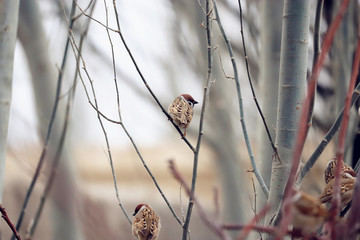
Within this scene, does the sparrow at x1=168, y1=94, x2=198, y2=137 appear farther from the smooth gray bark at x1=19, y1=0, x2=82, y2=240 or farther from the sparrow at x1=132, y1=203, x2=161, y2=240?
the smooth gray bark at x1=19, y1=0, x2=82, y2=240

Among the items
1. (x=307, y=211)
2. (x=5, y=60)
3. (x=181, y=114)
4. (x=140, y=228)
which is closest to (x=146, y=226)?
(x=140, y=228)

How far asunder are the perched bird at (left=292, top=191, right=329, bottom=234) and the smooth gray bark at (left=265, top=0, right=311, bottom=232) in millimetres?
852

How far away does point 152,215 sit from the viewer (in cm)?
288

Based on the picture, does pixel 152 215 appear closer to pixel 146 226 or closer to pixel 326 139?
pixel 146 226

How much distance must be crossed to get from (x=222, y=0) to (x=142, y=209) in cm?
218

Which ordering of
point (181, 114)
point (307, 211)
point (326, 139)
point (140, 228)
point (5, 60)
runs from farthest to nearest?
point (181, 114)
point (140, 228)
point (5, 60)
point (326, 139)
point (307, 211)

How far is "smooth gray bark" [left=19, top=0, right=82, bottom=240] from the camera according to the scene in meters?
3.58

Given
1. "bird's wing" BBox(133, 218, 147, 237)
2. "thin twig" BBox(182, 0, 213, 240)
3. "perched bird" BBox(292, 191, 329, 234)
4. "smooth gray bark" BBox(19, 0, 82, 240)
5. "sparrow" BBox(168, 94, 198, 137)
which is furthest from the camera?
"smooth gray bark" BBox(19, 0, 82, 240)

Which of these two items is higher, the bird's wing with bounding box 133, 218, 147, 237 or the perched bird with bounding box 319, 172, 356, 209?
the perched bird with bounding box 319, 172, 356, 209

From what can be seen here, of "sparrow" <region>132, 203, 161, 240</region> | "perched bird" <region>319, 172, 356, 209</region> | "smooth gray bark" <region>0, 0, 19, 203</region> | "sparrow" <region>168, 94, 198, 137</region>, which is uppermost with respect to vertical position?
"smooth gray bark" <region>0, 0, 19, 203</region>

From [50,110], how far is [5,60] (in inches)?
63.9

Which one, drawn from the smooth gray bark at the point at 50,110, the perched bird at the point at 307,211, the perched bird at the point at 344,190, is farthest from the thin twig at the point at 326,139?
the smooth gray bark at the point at 50,110

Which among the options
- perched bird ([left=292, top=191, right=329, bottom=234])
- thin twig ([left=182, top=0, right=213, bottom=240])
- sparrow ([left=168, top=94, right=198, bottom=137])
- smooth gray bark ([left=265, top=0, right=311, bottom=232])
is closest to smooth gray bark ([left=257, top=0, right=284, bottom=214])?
sparrow ([left=168, top=94, right=198, bottom=137])

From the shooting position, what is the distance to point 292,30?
1.99m
